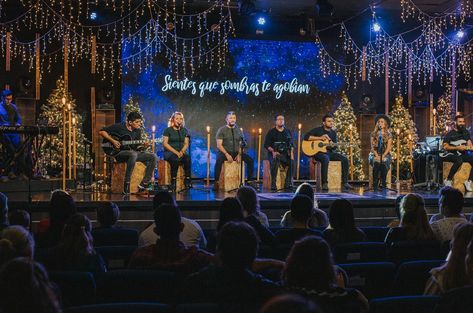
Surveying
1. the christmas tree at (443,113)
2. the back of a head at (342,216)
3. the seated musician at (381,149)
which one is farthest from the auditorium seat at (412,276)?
the christmas tree at (443,113)

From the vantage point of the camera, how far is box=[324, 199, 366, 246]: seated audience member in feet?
16.2

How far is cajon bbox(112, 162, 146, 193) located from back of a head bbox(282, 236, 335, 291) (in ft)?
27.1

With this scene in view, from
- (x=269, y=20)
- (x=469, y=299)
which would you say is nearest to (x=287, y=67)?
(x=269, y=20)

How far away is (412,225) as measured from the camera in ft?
16.4

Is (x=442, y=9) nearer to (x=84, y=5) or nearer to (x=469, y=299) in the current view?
(x=84, y=5)

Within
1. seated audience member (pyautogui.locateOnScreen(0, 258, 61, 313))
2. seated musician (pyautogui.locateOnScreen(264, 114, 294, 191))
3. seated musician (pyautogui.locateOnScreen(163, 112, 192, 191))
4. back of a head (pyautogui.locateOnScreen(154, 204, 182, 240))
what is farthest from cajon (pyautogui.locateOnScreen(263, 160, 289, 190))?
seated audience member (pyautogui.locateOnScreen(0, 258, 61, 313))

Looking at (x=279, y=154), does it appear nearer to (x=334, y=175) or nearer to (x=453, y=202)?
(x=334, y=175)

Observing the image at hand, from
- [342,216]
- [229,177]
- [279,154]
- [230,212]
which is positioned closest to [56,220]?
[230,212]

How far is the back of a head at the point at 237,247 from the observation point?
9.95 feet

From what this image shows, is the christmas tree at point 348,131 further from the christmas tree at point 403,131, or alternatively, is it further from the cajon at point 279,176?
the cajon at point 279,176

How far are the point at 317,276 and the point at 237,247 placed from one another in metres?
0.47

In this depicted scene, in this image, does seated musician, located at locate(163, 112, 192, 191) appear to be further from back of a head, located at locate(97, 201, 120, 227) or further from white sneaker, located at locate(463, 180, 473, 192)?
back of a head, located at locate(97, 201, 120, 227)

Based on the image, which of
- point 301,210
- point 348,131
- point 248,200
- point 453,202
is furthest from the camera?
point 348,131

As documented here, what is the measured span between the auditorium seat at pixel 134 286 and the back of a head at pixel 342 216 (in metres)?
1.97
